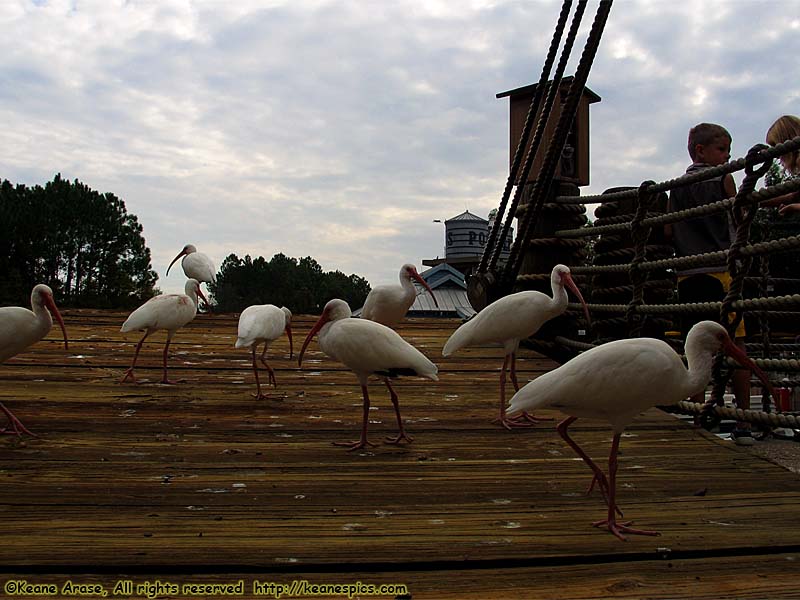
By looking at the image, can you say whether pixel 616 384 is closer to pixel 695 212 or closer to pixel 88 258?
pixel 695 212

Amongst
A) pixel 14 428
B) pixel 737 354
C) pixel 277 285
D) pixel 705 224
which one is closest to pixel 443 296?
pixel 277 285

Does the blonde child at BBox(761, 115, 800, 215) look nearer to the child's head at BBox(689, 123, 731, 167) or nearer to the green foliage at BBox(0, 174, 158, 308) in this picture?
the child's head at BBox(689, 123, 731, 167)

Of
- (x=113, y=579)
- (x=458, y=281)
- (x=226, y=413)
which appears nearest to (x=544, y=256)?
(x=226, y=413)

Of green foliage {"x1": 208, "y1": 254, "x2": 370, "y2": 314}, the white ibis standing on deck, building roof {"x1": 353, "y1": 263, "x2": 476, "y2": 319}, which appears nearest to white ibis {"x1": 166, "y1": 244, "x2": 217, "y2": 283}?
the white ibis standing on deck

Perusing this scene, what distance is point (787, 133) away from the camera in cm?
421

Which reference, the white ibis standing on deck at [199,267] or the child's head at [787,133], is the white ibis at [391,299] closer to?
the child's head at [787,133]

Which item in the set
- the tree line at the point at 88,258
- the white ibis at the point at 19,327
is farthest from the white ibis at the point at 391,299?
the tree line at the point at 88,258

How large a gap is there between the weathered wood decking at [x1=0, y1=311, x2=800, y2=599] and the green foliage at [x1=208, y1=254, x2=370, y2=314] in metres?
31.2

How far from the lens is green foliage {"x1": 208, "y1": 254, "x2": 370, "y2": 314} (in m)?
36.3

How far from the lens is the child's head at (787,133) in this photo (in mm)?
4020

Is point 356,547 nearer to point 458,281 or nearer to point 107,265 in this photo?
point 458,281

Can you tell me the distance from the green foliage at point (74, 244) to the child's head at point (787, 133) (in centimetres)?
3041

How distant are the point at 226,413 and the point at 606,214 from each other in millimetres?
3831

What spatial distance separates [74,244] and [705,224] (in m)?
34.0
